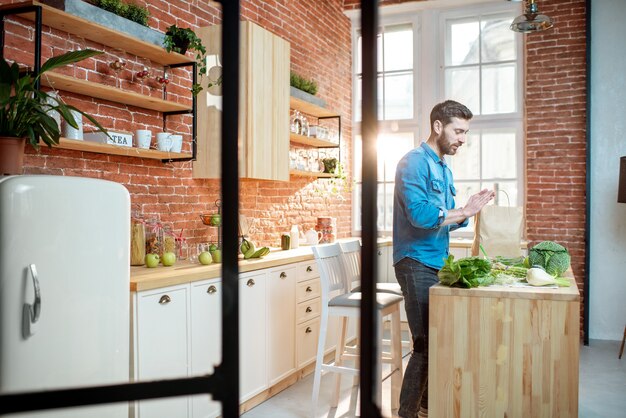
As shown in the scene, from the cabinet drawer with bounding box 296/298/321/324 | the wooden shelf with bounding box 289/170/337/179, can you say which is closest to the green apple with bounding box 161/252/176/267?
the cabinet drawer with bounding box 296/298/321/324

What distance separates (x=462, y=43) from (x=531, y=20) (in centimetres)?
211

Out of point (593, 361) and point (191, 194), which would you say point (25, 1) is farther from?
point (593, 361)

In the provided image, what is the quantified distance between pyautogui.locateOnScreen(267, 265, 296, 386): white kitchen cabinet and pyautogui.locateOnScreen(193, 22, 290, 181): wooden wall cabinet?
83 centimetres

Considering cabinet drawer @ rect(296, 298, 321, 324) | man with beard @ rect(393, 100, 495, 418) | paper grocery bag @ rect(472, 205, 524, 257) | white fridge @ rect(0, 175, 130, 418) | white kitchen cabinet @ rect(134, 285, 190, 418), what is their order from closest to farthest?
white fridge @ rect(0, 175, 130, 418) → white kitchen cabinet @ rect(134, 285, 190, 418) → man with beard @ rect(393, 100, 495, 418) → paper grocery bag @ rect(472, 205, 524, 257) → cabinet drawer @ rect(296, 298, 321, 324)

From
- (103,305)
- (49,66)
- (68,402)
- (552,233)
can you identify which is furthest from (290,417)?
(552,233)

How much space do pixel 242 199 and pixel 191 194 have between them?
696mm

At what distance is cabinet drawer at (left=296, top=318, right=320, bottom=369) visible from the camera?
14.4ft

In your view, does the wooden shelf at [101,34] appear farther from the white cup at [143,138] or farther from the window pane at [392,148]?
the window pane at [392,148]

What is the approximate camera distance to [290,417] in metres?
3.70

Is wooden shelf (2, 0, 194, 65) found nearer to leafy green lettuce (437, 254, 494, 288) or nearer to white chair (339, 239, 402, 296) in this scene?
white chair (339, 239, 402, 296)

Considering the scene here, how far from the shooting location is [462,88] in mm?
6664

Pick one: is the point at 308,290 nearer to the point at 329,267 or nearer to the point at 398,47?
the point at 329,267

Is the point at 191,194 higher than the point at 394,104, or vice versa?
the point at 394,104

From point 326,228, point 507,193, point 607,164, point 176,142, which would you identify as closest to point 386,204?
point 326,228
